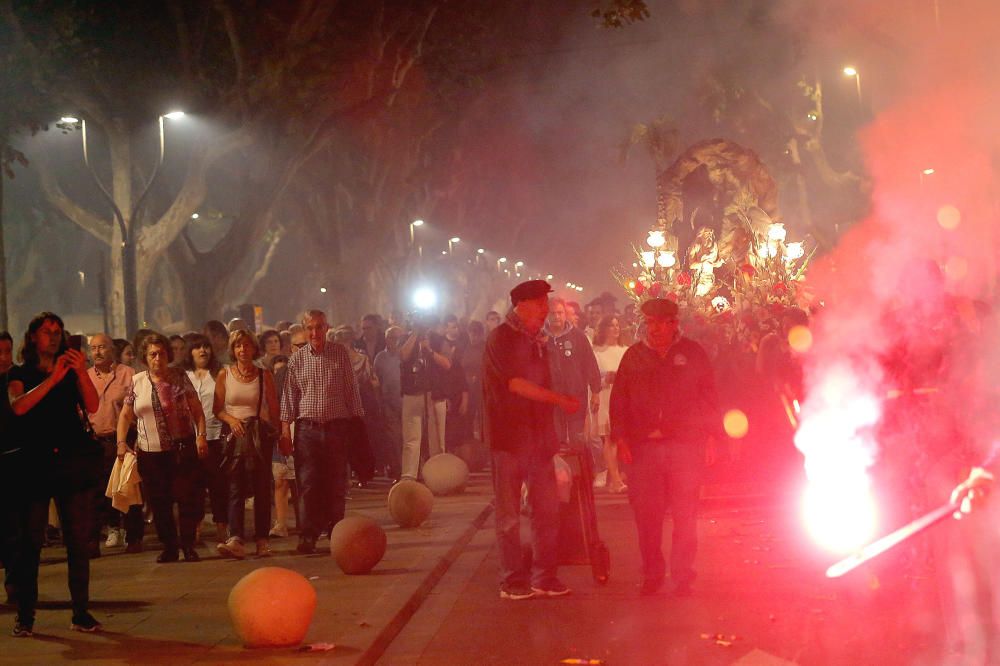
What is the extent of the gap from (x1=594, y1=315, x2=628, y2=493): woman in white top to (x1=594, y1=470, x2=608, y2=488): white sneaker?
0.97 ft

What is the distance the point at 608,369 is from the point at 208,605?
7646 millimetres

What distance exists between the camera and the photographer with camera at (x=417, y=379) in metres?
16.5

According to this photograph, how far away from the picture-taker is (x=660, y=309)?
888 cm

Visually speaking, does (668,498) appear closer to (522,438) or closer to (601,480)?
(522,438)

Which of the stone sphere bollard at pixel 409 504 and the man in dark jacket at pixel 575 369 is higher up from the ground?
the man in dark jacket at pixel 575 369

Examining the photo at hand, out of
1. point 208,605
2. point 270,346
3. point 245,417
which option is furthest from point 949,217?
point 270,346

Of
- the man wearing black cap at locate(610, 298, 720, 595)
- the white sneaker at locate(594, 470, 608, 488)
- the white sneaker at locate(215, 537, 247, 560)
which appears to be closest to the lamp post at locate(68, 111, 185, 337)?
the white sneaker at locate(594, 470, 608, 488)

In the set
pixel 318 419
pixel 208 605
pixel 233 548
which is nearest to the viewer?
pixel 208 605

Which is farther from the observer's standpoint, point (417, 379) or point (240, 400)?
point (417, 379)

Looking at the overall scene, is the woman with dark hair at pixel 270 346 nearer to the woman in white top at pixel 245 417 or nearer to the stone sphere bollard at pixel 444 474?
the stone sphere bollard at pixel 444 474

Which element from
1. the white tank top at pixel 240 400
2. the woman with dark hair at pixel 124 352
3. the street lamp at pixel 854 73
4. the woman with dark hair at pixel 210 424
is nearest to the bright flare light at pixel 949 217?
the street lamp at pixel 854 73

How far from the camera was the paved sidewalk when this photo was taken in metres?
7.41

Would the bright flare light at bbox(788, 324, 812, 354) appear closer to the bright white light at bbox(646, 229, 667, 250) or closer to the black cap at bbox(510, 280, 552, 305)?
the black cap at bbox(510, 280, 552, 305)

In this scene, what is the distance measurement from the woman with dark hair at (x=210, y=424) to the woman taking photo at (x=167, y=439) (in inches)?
9.1
